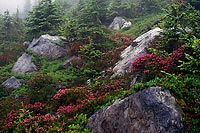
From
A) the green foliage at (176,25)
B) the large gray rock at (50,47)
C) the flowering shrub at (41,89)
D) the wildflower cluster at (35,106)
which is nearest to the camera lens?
the wildflower cluster at (35,106)

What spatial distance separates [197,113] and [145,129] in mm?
2139

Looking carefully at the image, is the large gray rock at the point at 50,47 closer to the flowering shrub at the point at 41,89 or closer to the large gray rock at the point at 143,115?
the flowering shrub at the point at 41,89

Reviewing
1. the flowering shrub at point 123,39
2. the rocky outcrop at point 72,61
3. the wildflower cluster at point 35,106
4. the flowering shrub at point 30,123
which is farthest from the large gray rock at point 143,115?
the flowering shrub at point 123,39

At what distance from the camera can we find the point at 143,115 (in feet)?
36.8

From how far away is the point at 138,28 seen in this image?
32.6m

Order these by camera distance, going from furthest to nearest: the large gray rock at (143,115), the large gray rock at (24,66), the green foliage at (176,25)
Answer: the large gray rock at (24,66), the green foliage at (176,25), the large gray rock at (143,115)

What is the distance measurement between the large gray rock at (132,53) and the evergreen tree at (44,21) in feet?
34.6

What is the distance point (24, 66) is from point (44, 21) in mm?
7699

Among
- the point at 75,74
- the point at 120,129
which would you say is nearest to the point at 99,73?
the point at 75,74

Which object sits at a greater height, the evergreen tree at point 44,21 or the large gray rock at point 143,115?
the large gray rock at point 143,115

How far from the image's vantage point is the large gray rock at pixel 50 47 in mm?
27189

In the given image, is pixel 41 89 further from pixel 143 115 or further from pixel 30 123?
pixel 143 115

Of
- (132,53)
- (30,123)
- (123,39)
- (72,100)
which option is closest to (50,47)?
(123,39)

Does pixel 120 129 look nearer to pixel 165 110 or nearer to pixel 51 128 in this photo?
pixel 165 110
